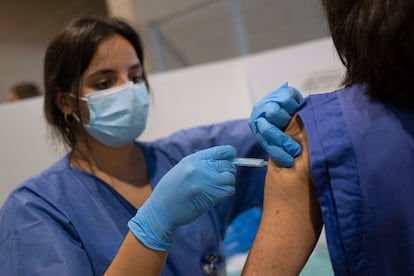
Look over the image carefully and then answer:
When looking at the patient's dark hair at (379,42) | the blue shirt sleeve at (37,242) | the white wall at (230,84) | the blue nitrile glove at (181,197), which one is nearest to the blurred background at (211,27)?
the white wall at (230,84)

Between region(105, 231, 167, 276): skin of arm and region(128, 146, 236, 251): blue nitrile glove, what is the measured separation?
13 millimetres

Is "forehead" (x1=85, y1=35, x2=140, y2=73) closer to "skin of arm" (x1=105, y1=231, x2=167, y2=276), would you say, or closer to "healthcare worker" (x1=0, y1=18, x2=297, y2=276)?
"healthcare worker" (x1=0, y1=18, x2=297, y2=276)

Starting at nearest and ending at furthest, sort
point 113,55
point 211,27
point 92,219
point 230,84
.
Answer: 1. point 92,219
2. point 113,55
3. point 230,84
4. point 211,27

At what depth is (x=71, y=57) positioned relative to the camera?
1.03m

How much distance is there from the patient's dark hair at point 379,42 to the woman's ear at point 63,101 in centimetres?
74

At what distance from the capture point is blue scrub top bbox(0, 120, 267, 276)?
0.85 m

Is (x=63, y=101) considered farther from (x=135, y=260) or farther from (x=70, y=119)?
(x=135, y=260)

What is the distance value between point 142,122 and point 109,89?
0.42 ft

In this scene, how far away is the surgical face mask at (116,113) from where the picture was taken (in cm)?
107

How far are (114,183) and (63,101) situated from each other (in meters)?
0.27

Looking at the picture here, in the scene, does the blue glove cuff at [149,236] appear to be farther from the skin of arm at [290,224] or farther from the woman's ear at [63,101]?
the woman's ear at [63,101]

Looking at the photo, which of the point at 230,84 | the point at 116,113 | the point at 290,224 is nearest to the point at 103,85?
the point at 116,113

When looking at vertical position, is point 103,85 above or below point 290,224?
above

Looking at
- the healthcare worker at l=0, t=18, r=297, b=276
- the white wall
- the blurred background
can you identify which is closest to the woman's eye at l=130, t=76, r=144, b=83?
the healthcare worker at l=0, t=18, r=297, b=276
